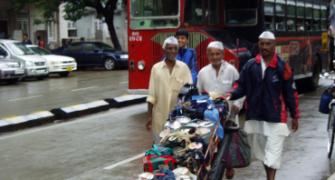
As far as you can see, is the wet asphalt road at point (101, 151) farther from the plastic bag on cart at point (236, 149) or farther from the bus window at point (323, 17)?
the bus window at point (323, 17)

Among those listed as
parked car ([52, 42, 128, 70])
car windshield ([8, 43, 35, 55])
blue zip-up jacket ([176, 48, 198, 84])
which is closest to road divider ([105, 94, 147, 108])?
blue zip-up jacket ([176, 48, 198, 84])

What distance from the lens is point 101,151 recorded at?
10039 mm

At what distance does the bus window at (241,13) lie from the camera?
47.0 ft

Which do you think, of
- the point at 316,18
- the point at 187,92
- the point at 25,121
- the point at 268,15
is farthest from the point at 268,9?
the point at 187,92

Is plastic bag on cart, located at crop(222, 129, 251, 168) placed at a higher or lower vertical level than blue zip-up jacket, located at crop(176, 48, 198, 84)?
lower

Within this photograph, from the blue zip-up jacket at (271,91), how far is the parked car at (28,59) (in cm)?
1969

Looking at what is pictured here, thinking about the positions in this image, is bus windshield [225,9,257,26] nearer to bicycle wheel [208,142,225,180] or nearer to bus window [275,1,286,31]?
bus window [275,1,286,31]

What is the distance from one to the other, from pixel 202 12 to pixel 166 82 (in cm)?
679

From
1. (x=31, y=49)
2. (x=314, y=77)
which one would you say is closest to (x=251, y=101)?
(x=314, y=77)

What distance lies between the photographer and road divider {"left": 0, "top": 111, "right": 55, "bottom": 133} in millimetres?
12730

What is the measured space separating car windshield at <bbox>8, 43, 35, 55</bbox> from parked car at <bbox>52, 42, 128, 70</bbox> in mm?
4749

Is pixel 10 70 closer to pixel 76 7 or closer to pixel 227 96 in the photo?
pixel 76 7

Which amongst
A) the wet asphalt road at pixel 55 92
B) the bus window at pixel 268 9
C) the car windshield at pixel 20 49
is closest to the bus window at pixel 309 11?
the bus window at pixel 268 9

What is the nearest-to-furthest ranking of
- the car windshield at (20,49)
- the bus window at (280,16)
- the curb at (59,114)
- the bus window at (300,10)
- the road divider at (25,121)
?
1. the road divider at (25,121)
2. the curb at (59,114)
3. the bus window at (280,16)
4. the bus window at (300,10)
5. the car windshield at (20,49)
